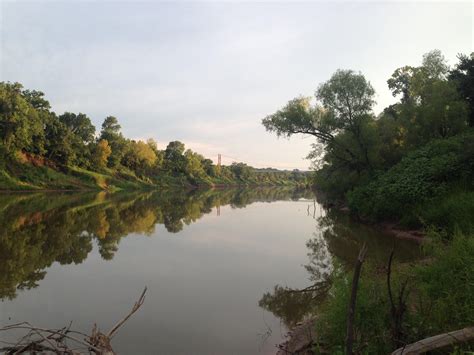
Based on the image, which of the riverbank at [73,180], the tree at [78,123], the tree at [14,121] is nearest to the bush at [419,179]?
the riverbank at [73,180]

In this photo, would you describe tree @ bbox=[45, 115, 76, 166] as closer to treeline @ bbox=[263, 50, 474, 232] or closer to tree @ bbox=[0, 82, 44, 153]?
tree @ bbox=[0, 82, 44, 153]

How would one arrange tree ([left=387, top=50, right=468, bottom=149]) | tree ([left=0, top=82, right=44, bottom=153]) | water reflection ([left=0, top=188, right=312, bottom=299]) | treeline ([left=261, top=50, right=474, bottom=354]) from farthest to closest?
1. tree ([left=0, top=82, right=44, bottom=153])
2. tree ([left=387, top=50, right=468, bottom=149])
3. water reflection ([left=0, top=188, right=312, bottom=299])
4. treeline ([left=261, top=50, right=474, bottom=354])

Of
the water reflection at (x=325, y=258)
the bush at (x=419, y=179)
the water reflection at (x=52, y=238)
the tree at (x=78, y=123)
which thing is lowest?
the water reflection at (x=325, y=258)

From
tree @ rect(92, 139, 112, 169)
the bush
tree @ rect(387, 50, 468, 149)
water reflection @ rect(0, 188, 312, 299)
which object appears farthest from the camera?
tree @ rect(92, 139, 112, 169)

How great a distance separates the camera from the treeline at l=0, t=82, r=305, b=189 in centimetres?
4409

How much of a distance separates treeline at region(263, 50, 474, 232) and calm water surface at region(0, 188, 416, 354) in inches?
132

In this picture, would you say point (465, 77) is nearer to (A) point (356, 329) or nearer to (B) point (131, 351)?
(A) point (356, 329)

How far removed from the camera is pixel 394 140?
Answer: 2692 centimetres

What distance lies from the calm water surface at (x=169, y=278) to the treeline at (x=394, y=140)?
335 cm

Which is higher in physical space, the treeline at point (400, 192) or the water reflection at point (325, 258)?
the treeline at point (400, 192)

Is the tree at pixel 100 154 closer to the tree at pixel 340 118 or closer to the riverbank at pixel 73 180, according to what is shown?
the riverbank at pixel 73 180

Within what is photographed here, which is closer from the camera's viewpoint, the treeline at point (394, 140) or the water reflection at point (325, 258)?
the water reflection at point (325, 258)

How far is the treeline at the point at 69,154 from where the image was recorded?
4409 cm

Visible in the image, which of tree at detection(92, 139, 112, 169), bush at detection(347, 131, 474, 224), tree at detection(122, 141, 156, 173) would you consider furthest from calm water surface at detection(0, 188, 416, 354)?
tree at detection(122, 141, 156, 173)
